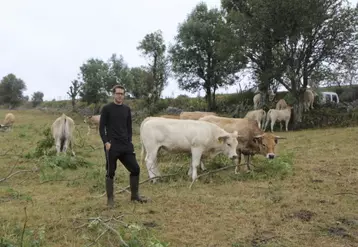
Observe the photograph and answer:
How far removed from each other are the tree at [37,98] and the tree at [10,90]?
4.10 m

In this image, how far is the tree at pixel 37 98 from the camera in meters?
71.6

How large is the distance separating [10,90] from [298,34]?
5588 cm

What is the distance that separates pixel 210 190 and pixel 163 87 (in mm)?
33250

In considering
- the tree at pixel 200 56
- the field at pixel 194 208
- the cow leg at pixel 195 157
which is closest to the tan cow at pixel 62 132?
the field at pixel 194 208

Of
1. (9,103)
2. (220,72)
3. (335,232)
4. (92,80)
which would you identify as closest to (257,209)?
(335,232)

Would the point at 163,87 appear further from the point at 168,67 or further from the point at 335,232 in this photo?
the point at 335,232

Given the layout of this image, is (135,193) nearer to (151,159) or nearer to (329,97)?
(151,159)

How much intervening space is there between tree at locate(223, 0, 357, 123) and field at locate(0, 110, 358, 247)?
13.4 meters

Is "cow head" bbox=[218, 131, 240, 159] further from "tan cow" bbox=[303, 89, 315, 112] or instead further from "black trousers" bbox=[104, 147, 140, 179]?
"tan cow" bbox=[303, 89, 315, 112]

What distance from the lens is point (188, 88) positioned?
36.2 m

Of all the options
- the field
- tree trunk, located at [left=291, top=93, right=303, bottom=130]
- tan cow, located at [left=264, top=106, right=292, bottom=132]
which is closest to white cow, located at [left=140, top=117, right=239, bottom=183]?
the field

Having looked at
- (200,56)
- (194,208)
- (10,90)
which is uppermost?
(200,56)

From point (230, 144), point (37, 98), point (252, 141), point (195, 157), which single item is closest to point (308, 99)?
point (252, 141)

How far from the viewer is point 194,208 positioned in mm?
7449
